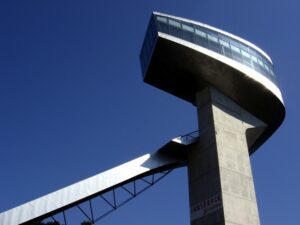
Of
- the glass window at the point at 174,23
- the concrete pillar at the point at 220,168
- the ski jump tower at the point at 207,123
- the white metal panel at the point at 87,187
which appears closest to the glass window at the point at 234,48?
the ski jump tower at the point at 207,123

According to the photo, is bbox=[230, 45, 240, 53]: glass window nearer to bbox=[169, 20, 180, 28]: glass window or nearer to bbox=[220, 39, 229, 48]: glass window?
bbox=[220, 39, 229, 48]: glass window

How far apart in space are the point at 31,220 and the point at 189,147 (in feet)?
40.2

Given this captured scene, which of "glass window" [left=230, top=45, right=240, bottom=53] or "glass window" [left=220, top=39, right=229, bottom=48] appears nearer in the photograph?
"glass window" [left=220, top=39, right=229, bottom=48]

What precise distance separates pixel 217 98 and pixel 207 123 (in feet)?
8.03

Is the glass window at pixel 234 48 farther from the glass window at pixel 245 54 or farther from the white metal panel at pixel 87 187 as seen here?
the white metal panel at pixel 87 187

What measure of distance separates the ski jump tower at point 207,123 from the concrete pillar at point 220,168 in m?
0.07

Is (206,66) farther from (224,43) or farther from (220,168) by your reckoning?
(220,168)

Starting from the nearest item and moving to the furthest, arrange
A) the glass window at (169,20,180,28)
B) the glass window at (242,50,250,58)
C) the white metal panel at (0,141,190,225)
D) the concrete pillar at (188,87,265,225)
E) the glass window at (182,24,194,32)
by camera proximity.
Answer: the white metal panel at (0,141,190,225) → the concrete pillar at (188,87,265,225) → the glass window at (169,20,180,28) → the glass window at (182,24,194,32) → the glass window at (242,50,250,58)

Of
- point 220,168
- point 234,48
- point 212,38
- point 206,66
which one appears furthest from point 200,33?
point 220,168

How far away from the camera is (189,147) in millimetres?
31047

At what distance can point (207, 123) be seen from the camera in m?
30.7

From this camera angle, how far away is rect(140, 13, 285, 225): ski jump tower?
90.8 feet

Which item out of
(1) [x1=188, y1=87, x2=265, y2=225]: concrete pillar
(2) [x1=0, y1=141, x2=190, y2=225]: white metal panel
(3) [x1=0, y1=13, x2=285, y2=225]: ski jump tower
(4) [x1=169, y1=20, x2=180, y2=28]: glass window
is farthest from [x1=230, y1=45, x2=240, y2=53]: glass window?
(2) [x1=0, y1=141, x2=190, y2=225]: white metal panel

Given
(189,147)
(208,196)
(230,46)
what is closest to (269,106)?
(230,46)
